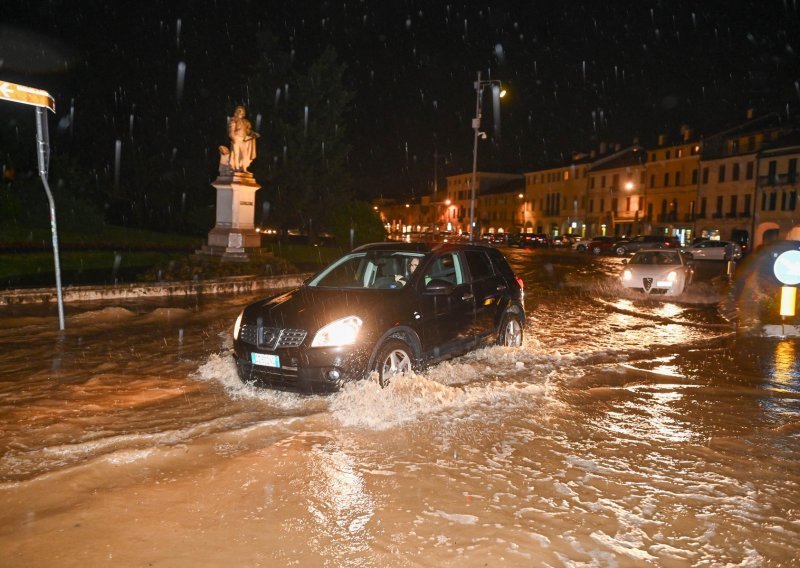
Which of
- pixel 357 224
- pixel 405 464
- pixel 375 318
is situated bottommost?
pixel 405 464

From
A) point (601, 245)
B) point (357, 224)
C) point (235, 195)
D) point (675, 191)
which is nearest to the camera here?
point (235, 195)

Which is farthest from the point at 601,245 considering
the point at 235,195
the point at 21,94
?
the point at 21,94

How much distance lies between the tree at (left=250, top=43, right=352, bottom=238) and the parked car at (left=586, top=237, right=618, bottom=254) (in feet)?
72.8

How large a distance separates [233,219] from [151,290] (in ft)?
23.8

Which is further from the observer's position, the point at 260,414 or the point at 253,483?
the point at 260,414

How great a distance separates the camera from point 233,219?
23.0m

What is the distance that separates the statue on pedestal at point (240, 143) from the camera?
2284 cm

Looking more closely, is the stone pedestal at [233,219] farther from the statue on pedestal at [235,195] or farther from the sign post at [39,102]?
the sign post at [39,102]

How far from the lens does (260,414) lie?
6.45 meters

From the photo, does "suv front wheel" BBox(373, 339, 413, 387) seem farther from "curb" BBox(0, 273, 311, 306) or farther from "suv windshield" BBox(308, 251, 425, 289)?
"curb" BBox(0, 273, 311, 306)

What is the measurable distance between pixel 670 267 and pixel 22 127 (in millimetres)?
30267

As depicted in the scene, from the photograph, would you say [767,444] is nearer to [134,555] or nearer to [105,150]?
[134,555]

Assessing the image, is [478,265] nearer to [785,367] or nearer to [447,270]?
[447,270]

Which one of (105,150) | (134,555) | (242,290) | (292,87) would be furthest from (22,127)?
(134,555)
